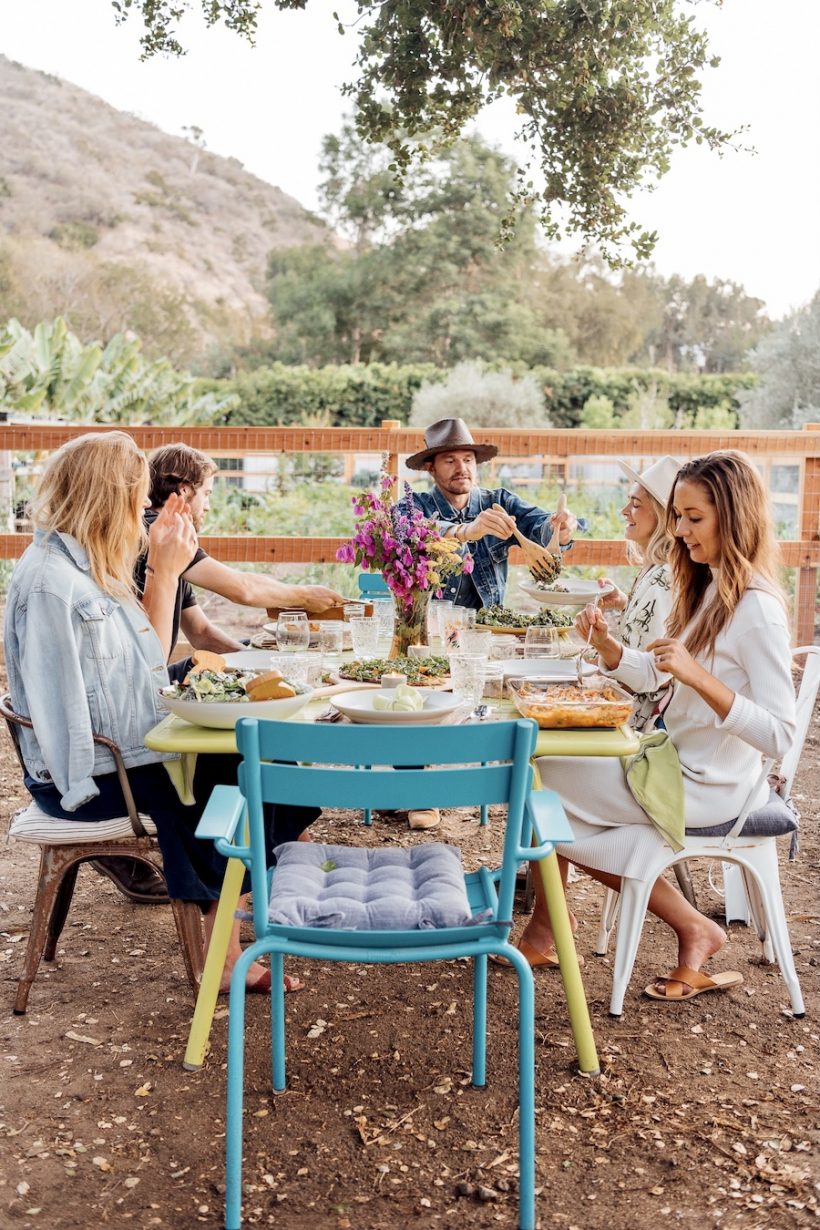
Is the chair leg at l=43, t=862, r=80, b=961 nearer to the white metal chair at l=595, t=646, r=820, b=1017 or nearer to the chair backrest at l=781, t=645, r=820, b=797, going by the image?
the white metal chair at l=595, t=646, r=820, b=1017

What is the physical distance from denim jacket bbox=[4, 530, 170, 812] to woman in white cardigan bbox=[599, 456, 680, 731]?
1.45m

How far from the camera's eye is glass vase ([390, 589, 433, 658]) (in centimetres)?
353

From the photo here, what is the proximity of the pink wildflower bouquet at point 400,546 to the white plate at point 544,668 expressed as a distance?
1.19ft

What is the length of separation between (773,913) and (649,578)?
1121 mm

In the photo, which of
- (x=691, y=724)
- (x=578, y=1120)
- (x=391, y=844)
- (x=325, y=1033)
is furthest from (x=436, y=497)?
(x=578, y=1120)

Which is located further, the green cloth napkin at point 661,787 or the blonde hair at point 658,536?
the blonde hair at point 658,536

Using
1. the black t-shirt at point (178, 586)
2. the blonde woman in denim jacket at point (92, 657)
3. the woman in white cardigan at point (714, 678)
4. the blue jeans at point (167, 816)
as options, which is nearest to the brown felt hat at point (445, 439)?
the black t-shirt at point (178, 586)

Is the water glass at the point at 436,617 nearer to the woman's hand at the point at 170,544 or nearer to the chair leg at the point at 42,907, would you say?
the woman's hand at the point at 170,544

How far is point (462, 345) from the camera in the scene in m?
36.4

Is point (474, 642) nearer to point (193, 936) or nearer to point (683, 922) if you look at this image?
point (683, 922)

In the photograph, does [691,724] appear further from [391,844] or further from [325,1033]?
[391,844]

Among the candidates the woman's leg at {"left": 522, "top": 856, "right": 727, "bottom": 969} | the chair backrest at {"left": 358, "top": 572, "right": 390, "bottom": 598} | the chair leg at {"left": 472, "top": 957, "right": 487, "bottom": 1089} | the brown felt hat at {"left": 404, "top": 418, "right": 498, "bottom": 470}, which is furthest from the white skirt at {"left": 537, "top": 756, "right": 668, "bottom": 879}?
the brown felt hat at {"left": 404, "top": 418, "right": 498, "bottom": 470}

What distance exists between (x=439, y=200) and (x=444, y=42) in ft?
113

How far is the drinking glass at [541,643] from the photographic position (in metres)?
3.35
